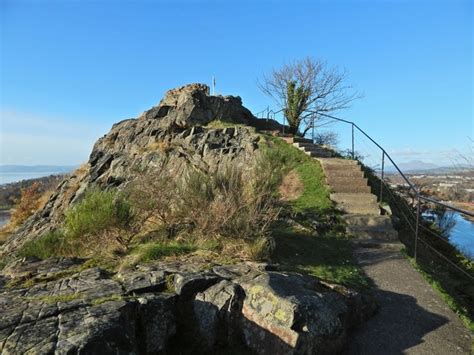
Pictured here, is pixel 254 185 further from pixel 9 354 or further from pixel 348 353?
pixel 9 354

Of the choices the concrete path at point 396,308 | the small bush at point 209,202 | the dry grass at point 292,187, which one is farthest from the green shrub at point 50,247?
the dry grass at point 292,187

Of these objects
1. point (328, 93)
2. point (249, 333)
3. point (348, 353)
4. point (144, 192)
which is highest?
point (328, 93)

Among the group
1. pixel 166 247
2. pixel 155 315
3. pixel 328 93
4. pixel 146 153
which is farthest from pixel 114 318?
pixel 328 93

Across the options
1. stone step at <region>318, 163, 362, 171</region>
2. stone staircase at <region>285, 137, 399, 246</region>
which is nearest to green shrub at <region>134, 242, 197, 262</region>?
A: stone staircase at <region>285, 137, 399, 246</region>

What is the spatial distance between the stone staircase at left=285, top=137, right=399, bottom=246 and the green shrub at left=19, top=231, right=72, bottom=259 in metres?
5.89

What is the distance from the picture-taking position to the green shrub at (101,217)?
7.00 m

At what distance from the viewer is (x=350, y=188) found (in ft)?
37.6

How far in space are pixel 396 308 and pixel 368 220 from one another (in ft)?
14.5

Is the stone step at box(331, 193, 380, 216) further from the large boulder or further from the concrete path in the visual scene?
the large boulder

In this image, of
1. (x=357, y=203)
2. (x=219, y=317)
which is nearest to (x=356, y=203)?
(x=357, y=203)

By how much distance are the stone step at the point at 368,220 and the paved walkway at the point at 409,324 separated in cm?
285

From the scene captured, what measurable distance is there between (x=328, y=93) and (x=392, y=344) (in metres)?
19.9

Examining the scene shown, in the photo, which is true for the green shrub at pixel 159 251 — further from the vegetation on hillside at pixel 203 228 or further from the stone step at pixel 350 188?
the stone step at pixel 350 188

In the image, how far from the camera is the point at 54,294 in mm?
3938
